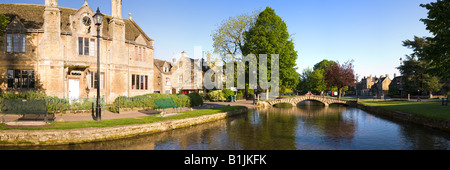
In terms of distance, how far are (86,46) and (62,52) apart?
246 centimetres

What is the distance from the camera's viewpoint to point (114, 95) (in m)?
27.1

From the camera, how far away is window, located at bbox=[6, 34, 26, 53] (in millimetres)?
22891

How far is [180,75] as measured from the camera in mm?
53438

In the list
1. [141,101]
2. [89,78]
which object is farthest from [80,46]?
[141,101]

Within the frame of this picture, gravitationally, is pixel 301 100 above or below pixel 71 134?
below

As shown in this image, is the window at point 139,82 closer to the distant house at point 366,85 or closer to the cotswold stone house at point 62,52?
the cotswold stone house at point 62,52

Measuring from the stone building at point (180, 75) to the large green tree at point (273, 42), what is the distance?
18.6 metres

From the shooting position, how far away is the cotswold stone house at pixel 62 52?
22953 millimetres

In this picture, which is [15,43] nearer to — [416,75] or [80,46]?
[80,46]

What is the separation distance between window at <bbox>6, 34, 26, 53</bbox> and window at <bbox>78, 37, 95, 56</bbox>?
4.85 meters

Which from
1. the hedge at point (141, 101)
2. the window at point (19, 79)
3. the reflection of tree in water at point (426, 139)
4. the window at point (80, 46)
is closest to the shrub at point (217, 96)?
the hedge at point (141, 101)
